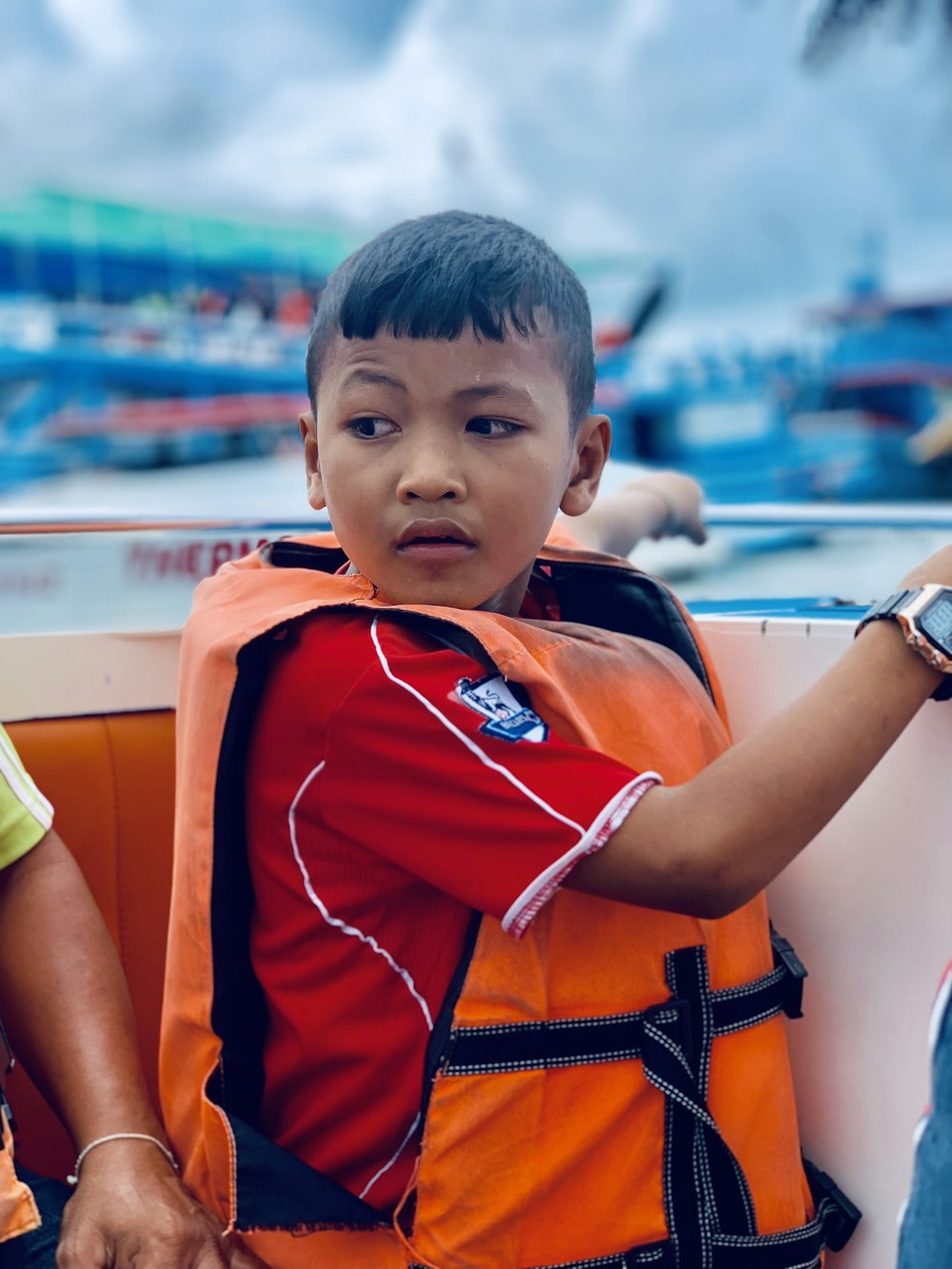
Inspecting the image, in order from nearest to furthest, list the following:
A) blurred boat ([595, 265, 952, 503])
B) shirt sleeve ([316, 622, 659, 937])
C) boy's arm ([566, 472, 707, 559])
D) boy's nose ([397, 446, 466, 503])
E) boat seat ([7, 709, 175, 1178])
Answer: shirt sleeve ([316, 622, 659, 937]) → boy's nose ([397, 446, 466, 503]) → boat seat ([7, 709, 175, 1178]) → boy's arm ([566, 472, 707, 559]) → blurred boat ([595, 265, 952, 503])

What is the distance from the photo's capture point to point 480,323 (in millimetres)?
888

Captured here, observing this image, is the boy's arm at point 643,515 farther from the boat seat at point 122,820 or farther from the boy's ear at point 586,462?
the boat seat at point 122,820

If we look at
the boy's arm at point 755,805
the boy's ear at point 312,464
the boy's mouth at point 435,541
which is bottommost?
the boy's arm at point 755,805

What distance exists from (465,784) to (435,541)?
0.20 meters

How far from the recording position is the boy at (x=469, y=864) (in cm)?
78

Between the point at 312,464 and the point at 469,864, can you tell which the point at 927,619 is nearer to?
the point at 469,864

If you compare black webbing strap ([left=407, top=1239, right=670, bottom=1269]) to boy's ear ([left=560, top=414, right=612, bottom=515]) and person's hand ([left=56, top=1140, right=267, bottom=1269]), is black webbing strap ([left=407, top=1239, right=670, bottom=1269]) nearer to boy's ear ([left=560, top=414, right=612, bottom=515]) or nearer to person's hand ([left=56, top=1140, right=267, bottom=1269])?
person's hand ([left=56, top=1140, right=267, bottom=1269])

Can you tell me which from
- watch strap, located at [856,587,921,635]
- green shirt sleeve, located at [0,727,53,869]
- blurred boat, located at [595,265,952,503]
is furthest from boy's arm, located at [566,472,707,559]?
blurred boat, located at [595,265,952,503]

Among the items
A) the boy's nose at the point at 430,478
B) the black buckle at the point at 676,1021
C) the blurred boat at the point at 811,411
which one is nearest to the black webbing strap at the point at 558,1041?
the black buckle at the point at 676,1021

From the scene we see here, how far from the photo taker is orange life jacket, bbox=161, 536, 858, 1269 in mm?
799

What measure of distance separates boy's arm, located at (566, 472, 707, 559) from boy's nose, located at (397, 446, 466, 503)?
0.42 m

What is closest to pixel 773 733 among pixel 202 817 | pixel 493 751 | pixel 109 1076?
pixel 493 751

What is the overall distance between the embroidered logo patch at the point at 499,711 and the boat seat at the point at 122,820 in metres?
0.51

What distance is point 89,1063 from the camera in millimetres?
935
